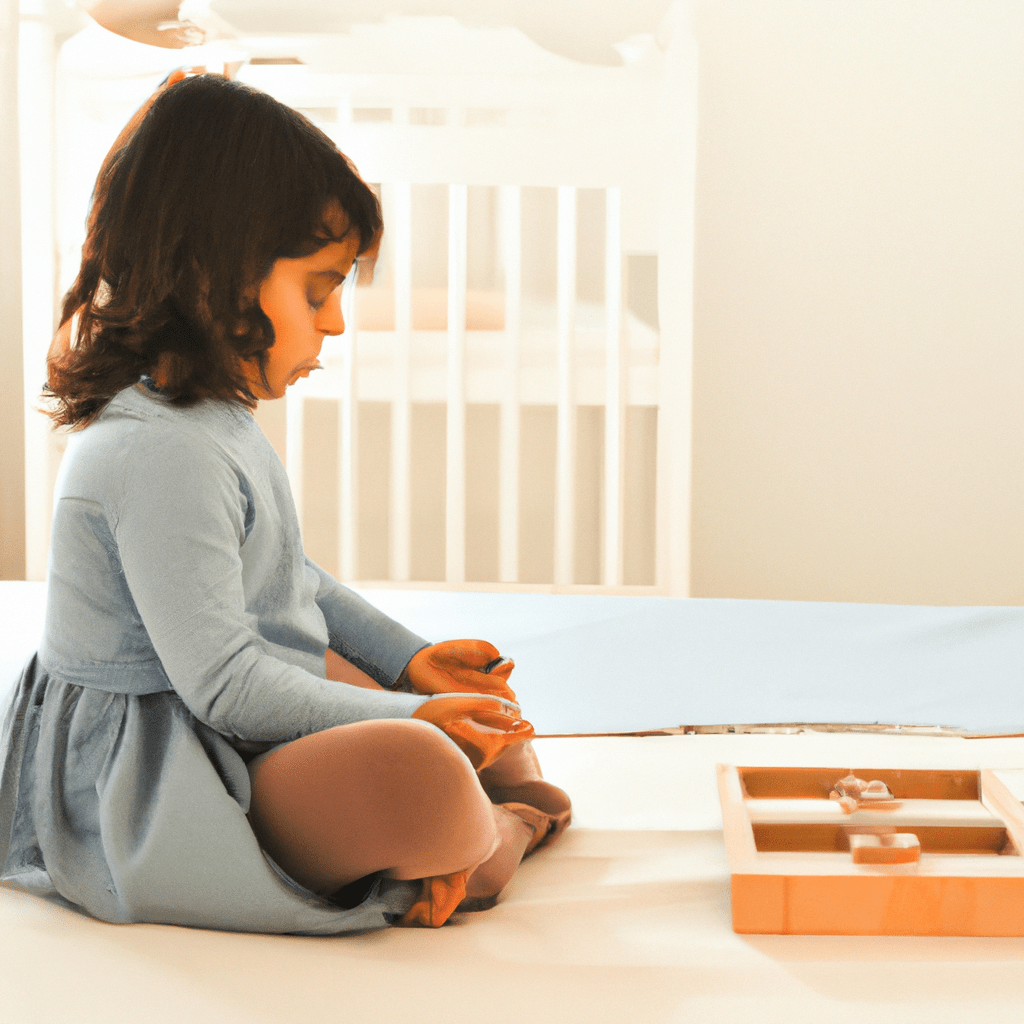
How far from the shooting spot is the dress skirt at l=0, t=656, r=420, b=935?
53cm

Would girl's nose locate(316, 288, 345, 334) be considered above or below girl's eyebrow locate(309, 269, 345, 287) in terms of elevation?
below

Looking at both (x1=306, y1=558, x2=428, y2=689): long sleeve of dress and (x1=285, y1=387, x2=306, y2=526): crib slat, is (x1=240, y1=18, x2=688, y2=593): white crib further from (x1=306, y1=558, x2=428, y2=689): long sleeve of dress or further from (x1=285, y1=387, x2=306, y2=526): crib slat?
(x1=306, y1=558, x2=428, y2=689): long sleeve of dress

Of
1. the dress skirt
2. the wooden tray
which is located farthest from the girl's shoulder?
the wooden tray

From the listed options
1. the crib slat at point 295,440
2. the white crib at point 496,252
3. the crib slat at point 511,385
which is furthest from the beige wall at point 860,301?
the crib slat at point 295,440

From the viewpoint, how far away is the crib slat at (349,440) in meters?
1.90

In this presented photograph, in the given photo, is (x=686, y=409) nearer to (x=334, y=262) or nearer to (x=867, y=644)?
(x=867, y=644)

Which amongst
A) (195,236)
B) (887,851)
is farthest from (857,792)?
(195,236)

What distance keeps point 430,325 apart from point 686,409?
446 millimetres

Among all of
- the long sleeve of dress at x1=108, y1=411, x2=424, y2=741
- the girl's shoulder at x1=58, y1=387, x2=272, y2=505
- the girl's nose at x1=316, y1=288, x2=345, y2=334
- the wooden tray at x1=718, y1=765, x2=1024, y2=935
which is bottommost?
the wooden tray at x1=718, y1=765, x2=1024, y2=935

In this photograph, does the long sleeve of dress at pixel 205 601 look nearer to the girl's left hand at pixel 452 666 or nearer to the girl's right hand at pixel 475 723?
the girl's right hand at pixel 475 723

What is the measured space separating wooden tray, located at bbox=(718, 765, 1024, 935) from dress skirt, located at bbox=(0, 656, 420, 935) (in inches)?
6.6

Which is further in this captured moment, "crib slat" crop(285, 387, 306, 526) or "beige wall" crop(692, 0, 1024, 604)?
"beige wall" crop(692, 0, 1024, 604)

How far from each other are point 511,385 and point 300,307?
1277 millimetres

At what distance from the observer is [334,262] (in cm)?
65
